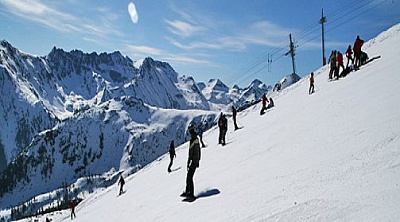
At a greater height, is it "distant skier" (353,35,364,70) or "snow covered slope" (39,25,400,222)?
"distant skier" (353,35,364,70)

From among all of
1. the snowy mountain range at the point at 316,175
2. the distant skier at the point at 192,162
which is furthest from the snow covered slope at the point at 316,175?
the distant skier at the point at 192,162

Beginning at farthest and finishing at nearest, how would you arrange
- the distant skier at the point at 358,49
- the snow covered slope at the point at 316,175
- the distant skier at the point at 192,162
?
the distant skier at the point at 358,49 → the distant skier at the point at 192,162 → the snow covered slope at the point at 316,175

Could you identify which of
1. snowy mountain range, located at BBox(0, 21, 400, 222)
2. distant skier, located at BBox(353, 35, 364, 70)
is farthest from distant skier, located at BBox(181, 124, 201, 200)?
distant skier, located at BBox(353, 35, 364, 70)

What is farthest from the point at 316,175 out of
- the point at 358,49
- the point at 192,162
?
the point at 358,49

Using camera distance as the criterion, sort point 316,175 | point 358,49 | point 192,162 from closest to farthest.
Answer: point 316,175, point 192,162, point 358,49

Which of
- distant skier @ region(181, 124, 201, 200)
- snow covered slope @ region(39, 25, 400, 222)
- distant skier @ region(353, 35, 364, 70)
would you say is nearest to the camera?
snow covered slope @ region(39, 25, 400, 222)

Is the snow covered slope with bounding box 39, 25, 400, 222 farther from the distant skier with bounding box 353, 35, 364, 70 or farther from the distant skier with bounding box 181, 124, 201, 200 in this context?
the distant skier with bounding box 353, 35, 364, 70

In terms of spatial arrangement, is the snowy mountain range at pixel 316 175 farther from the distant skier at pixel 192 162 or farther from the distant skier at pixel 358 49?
the distant skier at pixel 358 49

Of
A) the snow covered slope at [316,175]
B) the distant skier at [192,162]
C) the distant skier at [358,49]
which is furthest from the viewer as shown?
the distant skier at [358,49]

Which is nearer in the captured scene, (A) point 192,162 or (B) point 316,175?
(B) point 316,175

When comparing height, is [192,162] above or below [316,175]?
above

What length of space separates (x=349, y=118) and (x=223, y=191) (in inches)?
258

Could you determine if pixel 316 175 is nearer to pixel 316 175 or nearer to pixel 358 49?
pixel 316 175

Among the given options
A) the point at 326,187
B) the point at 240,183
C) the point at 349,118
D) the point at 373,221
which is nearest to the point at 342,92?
the point at 349,118
